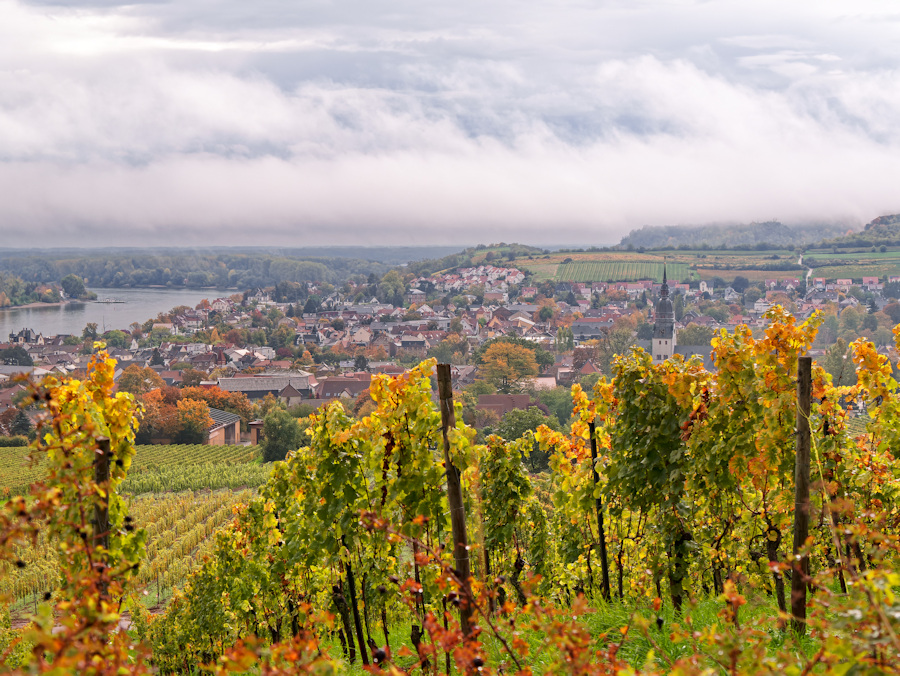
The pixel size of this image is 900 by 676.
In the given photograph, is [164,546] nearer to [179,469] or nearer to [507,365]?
[179,469]

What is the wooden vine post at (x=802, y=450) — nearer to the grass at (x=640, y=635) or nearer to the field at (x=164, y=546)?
the grass at (x=640, y=635)

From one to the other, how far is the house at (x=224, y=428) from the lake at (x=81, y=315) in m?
80.2

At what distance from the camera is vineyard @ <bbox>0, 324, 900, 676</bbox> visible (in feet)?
10.4

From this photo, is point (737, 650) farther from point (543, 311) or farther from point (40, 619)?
point (543, 311)

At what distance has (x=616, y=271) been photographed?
158375 mm

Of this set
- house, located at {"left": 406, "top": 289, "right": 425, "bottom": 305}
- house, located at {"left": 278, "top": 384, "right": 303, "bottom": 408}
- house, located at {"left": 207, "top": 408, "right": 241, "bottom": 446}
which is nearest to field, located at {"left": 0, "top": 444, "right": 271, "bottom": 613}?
house, located at {"left": 207, "top": 408, "right": 241, "bottom": 446}

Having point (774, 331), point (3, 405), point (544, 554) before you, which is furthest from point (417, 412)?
point (3, 405)

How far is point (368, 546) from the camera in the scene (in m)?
6.63

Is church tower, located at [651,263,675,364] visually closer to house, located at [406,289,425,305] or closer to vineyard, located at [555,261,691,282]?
vineyard, located at [555,261,691,282]

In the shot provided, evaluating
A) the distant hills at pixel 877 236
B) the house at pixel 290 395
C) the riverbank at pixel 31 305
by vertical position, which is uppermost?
the distant hills at pixel 877 236

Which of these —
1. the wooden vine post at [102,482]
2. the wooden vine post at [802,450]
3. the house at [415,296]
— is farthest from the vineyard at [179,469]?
the house at [415,296]

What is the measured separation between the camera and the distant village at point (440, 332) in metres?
71.1

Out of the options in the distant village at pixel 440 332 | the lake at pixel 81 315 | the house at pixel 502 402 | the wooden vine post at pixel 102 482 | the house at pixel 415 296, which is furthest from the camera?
the house at pixel 415 296

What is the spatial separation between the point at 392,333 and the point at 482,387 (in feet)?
178
